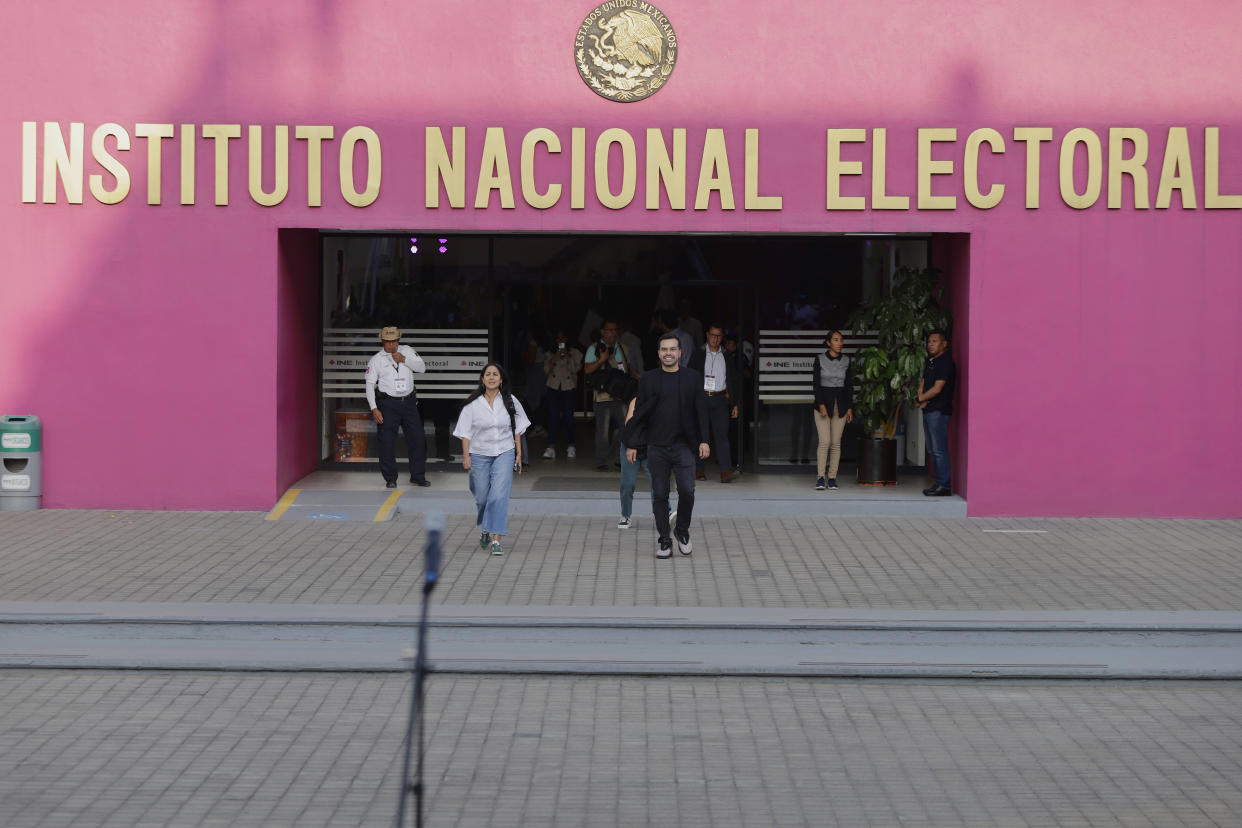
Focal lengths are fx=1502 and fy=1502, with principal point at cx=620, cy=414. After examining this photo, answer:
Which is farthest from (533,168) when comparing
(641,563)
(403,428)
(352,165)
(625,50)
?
(641,563)

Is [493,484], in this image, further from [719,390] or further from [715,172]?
[719,390]

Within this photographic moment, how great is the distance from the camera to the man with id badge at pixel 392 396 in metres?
15.4

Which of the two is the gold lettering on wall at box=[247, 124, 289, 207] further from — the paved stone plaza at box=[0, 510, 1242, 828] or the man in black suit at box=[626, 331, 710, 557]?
the man in black suit at box=[626, 331, 710, 557]

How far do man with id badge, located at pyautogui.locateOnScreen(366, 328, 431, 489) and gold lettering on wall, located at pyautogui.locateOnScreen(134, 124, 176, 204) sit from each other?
2.61m

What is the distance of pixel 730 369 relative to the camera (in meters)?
17.0

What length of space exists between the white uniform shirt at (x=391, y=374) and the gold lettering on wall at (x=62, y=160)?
331cm

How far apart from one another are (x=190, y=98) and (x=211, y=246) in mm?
1425

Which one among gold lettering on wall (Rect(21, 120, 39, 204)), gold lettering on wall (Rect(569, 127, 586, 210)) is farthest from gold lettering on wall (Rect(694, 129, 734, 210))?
gold lettering on wall (Rect(21, 120, 39, 204))

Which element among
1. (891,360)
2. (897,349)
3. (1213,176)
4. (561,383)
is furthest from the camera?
(561,383)

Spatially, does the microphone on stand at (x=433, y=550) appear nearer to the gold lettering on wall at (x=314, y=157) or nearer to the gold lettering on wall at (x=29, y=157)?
the gold lettering on wall at (x=314, y=157)

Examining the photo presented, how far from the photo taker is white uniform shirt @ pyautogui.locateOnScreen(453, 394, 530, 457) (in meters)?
12.1

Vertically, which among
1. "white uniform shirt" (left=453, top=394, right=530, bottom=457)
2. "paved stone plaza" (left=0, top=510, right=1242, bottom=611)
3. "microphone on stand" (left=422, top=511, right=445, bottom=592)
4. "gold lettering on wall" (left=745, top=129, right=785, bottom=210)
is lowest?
"paved stone plaza" (left=0, top=510, right=1242, bottom=611)

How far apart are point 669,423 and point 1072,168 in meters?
5.22

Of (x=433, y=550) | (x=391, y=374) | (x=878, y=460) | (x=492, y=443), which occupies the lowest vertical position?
(x=878, y=460)
